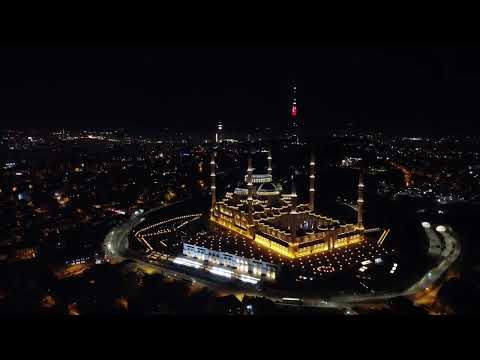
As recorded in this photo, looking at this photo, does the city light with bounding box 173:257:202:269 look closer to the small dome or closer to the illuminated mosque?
the illuminated mosque

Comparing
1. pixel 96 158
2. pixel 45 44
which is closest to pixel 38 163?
pixel 96 158

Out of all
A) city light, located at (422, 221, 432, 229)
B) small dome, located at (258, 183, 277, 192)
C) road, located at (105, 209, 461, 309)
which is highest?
small dome, located at (258, 183, 277, 192)

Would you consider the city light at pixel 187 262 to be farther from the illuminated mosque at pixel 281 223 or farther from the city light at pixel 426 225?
the city light at pixel 426 225

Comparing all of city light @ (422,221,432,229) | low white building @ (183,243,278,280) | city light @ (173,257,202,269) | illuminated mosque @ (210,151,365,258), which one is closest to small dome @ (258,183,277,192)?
illuminated mosque @ (210,151,365,258)

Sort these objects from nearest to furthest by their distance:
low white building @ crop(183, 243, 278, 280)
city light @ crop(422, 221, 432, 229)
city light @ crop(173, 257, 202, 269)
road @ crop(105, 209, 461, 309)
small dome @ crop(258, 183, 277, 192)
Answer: road @ crop(105, 209, 461, 309) → low white building @ crop(183, 243, 278, 280) → city light @ crop(173, 257, 202, 269) → city light @ crop(422, 221, 432, 229) → small dome @ crop(258, 183, 277, 192)

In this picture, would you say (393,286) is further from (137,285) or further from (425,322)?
(425,322)

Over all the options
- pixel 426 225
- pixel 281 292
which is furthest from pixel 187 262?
pixel 426 225
